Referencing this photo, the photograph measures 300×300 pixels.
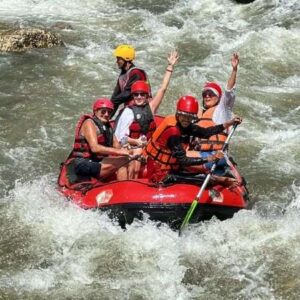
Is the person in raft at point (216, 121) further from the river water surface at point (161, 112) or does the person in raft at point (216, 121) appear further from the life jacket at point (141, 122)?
the river water surface at point (161, 112)

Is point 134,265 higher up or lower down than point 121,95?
lower down

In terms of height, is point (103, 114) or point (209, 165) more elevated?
point (103, 114)

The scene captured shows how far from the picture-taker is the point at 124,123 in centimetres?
769

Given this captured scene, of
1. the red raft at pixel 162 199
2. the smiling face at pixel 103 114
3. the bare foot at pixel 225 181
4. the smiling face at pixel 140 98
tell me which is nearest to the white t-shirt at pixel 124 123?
the smiling face at pixel 140 98

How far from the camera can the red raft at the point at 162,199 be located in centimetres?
672

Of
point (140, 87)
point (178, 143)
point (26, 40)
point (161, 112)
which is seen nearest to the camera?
point (178, 143)

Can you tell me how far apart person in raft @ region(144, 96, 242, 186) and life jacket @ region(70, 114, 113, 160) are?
59 cm

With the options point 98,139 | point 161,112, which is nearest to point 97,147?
point 98,139

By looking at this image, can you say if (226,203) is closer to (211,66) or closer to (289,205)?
(289,205)

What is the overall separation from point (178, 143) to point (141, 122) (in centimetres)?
101

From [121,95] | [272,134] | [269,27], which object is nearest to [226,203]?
[121,95]

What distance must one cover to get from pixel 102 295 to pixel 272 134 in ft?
16.9

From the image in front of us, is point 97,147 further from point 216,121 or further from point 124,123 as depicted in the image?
point 216,121

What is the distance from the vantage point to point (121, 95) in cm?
836
